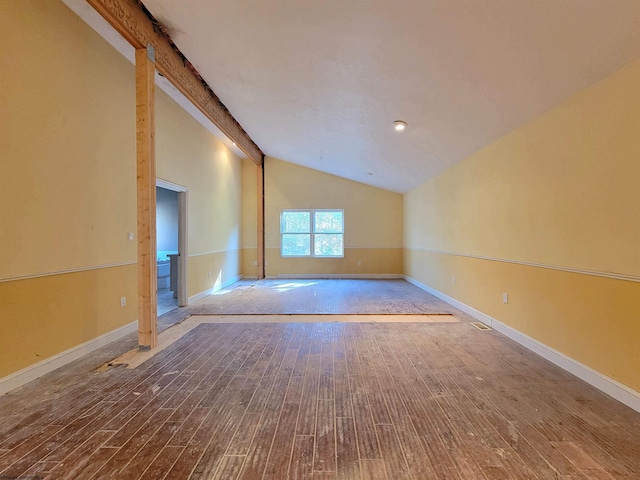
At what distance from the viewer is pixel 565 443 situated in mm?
1667

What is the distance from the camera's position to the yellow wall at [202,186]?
14.9ft

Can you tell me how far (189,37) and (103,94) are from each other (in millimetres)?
1111

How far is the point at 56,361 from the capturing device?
263 cm

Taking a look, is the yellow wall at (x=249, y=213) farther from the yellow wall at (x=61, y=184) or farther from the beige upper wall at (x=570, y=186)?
the beige upper wall at (x=570, y=186)

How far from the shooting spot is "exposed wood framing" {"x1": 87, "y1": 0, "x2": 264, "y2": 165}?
2.53 meters

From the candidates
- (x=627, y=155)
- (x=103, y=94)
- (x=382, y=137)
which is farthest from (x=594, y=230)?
(x=103, y=94)

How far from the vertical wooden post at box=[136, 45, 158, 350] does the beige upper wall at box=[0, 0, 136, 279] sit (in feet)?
1.78

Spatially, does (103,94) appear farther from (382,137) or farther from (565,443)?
(565,443)

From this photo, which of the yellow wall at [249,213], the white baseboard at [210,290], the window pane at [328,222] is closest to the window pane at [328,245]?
the window pane at [328,222]

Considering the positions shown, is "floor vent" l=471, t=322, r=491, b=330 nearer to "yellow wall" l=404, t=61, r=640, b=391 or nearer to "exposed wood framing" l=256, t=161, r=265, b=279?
"yellow wall" l=404, t=61, r=640, b=391

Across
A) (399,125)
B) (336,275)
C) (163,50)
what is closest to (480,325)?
(399,125)

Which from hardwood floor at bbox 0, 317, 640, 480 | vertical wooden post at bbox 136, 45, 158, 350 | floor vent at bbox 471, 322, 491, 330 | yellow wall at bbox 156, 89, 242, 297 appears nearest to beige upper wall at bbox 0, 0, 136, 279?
vertical wooden post at bbox 136, 45, 158, 350

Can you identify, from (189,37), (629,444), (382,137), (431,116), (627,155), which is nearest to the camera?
(629,444)

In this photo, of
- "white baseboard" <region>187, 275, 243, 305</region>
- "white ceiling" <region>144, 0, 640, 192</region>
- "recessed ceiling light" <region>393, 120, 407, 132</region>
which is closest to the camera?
"white ceiling" <region>144, 0, 640, 192</region>
